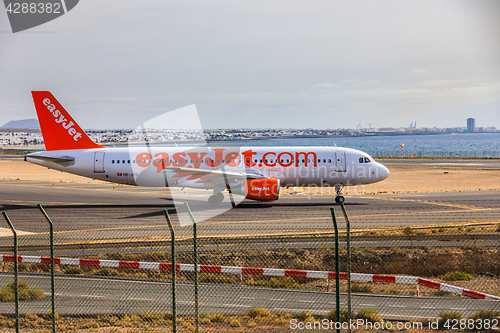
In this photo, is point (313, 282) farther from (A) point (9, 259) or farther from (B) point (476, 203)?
(B) point (476, 203)

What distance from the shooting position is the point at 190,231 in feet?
88.2

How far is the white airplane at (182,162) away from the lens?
1469 inches

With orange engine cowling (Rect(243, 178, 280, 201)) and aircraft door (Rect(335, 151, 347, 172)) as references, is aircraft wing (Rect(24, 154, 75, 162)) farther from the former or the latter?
aircraft door (Rect(335, 151, 347, 172))

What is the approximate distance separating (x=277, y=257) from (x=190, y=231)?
7.05 metres

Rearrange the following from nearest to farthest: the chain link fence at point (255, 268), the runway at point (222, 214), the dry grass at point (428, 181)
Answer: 1. the chain link fence at point (255, 268)
2. the runway at point (222, 214)
3. the dry grass at point (428, 181)

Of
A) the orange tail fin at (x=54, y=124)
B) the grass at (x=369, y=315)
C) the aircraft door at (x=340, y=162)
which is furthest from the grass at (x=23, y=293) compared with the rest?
the aircraft door at (x=340, y=162)

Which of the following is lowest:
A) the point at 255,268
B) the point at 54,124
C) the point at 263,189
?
the point at 255,268

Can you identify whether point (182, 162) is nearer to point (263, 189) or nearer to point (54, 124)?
point (263, 189)

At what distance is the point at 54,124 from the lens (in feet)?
125

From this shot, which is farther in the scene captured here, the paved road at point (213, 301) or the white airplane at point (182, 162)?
the white airplane at point (182, 162)

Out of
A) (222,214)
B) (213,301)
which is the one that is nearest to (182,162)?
(222,214)

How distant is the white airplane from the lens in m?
37.3

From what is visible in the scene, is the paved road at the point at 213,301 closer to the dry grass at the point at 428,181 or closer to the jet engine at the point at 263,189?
the jet engine at the point at 263,189

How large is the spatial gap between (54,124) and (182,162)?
36.0ft
